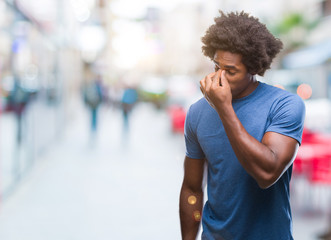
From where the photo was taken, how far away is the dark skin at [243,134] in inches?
69.7

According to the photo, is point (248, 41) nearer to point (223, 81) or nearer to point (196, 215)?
point (223, 81)

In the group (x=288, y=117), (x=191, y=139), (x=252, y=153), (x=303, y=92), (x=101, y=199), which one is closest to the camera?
(x=252, y=153)

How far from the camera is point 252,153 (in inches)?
69.1

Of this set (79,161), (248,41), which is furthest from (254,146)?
(79,161)

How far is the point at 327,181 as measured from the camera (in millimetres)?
6340

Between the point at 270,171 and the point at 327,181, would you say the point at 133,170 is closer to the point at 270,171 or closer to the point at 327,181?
the point at 327,181

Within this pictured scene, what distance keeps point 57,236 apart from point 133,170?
14.2 feet

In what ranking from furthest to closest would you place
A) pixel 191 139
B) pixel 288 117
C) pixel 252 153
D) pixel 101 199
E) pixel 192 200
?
pixel 101 199
pixel 192 200
pixel 191 139
pixel 288 117
pixel 252 153

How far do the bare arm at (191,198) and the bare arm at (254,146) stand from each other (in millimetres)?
465

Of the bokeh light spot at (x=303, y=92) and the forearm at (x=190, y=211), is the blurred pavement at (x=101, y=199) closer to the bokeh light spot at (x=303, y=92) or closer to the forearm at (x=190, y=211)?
the forearm at (x=190, y=211)

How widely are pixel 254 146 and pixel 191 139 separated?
0.48 meters

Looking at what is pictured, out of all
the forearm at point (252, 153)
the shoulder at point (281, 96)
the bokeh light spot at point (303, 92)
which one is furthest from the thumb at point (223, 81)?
the bokeh light spot at point (303, 92)

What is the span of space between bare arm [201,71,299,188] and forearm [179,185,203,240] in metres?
0.53

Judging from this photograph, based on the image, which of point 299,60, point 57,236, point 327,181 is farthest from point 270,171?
point 299,60
